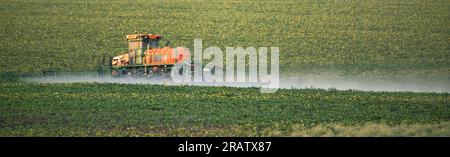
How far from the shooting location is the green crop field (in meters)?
23.3

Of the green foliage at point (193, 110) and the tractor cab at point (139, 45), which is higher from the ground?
the tractor cab at point (139, 45)

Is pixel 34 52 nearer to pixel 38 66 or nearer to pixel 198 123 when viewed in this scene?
pixel 38 66

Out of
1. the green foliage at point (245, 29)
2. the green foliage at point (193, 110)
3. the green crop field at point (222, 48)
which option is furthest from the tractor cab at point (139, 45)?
the green foliage at point (245, 29)

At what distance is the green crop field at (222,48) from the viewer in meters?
23.3

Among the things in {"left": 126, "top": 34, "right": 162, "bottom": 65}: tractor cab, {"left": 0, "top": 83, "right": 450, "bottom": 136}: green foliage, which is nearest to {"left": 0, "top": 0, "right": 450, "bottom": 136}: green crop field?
{"left": 0, "top": 83, "right": 450, "bottom": 136}: green foliage

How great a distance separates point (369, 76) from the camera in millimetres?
43344

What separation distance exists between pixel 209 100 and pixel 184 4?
4680cm

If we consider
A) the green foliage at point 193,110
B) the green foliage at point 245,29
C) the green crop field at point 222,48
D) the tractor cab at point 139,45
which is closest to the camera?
the green foliage at point 193,110

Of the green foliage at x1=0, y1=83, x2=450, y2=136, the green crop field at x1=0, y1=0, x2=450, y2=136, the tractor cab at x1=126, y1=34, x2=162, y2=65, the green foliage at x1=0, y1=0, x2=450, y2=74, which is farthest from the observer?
the green foliage at x1=0, y1=0, x2=450, y2=74

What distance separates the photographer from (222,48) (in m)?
52.8

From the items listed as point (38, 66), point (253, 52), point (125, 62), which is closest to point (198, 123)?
point (125, 62)

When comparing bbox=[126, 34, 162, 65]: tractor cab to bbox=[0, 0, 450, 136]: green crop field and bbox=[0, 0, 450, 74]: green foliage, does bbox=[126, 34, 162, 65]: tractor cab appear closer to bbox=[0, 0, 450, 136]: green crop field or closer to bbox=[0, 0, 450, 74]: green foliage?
bbox=[0, 0, 450, 136]: green crop field

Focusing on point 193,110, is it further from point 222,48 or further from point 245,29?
point 245,29

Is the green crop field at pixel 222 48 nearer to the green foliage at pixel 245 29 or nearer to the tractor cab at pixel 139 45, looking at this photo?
the green foliage at pixel 245 29
